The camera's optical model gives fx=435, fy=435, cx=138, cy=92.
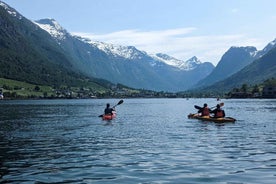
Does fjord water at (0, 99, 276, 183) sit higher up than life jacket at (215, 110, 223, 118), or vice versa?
life jacket at (215, 110, 223, 118)

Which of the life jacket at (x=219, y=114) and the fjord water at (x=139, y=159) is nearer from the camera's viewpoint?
the fjord water at (x=139, y=159)

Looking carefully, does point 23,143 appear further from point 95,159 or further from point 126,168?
point 126,168

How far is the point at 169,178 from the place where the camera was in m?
26.6

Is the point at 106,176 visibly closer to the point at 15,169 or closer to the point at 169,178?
the point at 169,178

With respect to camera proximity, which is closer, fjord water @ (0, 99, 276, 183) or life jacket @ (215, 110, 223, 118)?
fjord water @ (0, 99, 276, 183)

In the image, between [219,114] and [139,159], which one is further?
[219,114]

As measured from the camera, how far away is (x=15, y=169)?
30.3 metres

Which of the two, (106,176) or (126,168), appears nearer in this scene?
(106,176)

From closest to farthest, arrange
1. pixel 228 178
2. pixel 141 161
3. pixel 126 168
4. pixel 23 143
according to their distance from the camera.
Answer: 1. pixel 228 178
2. pixel 126 168
3. pixel 141 161
4. pixel 23 143

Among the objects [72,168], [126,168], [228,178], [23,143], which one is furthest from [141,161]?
[23,143]

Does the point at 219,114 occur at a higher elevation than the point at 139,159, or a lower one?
higher

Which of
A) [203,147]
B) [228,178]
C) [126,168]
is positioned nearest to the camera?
[228,178]

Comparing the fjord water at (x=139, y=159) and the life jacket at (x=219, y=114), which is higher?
the life jacket at (x=219, y=114)

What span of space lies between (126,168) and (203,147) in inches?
503
